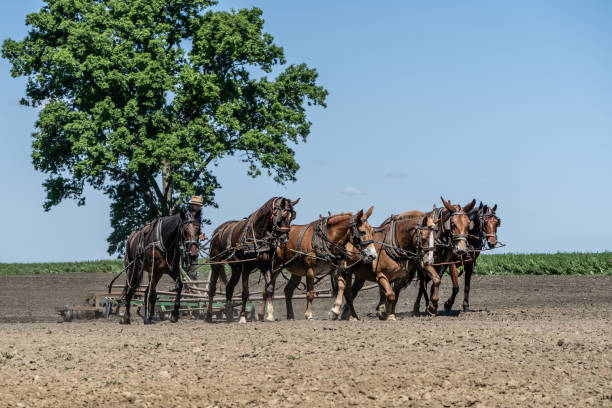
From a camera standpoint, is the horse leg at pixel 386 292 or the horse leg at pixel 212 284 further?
the horse leg at pixel 212 284

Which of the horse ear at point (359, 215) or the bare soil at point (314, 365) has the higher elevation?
the horse ear at point (359, 215)

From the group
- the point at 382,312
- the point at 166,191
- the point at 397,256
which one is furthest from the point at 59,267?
the point at 397,256

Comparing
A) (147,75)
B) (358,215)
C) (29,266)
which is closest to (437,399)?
(358,215)

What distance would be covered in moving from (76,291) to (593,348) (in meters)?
28.0

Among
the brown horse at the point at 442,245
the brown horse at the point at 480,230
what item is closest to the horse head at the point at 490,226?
the brown horse at the point at 480,230

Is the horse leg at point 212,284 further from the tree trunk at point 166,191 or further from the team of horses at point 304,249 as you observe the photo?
the tree trunk at point 166,191

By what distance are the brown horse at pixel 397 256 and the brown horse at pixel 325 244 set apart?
51cm

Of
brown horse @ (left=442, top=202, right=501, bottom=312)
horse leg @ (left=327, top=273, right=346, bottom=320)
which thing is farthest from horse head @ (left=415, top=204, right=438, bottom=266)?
brown horse @ (left=442, top=202, right=501, bottom=312)

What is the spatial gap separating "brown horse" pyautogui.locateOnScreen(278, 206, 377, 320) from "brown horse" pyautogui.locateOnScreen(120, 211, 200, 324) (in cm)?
234

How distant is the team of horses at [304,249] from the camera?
1794cm

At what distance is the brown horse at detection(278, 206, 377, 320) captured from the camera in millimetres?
17781

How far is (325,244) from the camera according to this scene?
61.1 feet

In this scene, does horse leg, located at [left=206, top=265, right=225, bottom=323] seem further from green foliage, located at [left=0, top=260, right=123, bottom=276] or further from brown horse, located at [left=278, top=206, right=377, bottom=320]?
green foliage, located at [left=0, top=260, right=123, bottom=276]

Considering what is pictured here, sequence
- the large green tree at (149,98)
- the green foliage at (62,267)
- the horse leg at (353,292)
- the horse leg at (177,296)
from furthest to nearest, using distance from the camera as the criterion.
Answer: the green foliage at (62,267) → the large green tree at (149,98) → the horse leg at (353,292) → the horse leg at (177,296)
